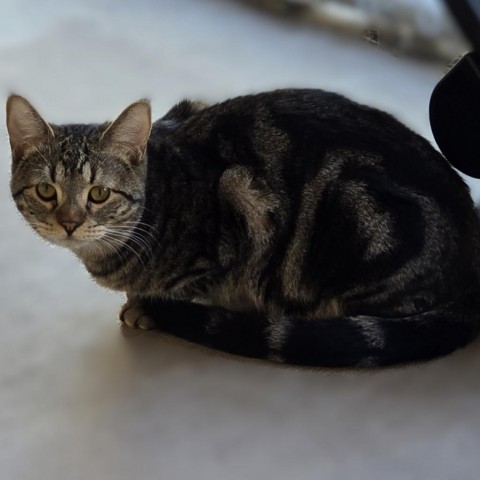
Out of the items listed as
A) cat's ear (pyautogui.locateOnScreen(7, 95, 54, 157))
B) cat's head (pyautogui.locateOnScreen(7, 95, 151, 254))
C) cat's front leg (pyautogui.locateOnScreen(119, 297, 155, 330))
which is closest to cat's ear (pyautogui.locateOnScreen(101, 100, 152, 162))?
cat's head (pyautogui.locateOnScreen(7, 95, 151, 254))

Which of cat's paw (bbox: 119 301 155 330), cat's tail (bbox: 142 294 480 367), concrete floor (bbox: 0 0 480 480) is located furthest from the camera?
cat's paw (bbox: 119 301 155 330)

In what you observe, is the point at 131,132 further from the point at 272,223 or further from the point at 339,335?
the point at 339,335

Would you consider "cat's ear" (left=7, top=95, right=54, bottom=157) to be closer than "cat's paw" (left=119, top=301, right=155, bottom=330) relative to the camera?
Yes

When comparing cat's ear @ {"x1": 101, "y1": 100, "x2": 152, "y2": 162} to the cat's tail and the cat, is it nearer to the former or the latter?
the cat

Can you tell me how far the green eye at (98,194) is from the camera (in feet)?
5.34

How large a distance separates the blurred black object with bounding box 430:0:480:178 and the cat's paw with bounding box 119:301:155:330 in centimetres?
72

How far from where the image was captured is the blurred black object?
5.79 ft

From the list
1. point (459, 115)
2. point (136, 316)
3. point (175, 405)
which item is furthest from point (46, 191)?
point (459, 115)

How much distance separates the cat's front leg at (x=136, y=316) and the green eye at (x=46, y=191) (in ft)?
1.03

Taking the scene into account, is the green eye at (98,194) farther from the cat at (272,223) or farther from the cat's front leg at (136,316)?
the cat's front leg at (136,316)

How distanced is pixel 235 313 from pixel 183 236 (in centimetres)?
19

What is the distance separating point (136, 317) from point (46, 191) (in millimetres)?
353

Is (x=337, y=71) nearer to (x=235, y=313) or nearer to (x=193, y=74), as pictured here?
(x=193, y=74)

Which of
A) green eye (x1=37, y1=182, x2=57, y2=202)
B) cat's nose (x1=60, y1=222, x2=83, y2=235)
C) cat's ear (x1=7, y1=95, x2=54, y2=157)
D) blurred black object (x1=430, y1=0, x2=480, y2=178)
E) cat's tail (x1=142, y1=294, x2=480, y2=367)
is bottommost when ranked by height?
cat's tail (x1=142, y1=294, x2=480, y2=367)
